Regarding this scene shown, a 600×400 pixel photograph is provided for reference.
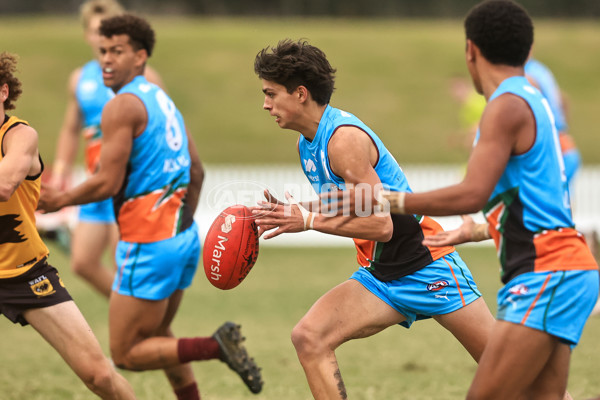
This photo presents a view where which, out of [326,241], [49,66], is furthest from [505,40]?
[49,66]

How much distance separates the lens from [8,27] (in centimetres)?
3644

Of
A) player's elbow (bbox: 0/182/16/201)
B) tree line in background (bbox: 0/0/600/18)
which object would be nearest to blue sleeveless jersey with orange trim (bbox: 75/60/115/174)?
player's elbow (bbox: 0/182/16/201)

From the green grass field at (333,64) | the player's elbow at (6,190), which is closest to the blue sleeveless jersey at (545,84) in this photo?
the player's elbow at (6,190)

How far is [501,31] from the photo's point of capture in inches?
150

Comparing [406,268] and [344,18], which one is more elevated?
[406,268]

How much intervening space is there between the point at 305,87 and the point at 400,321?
137cm

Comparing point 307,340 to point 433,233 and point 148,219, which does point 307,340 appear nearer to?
point 433,233

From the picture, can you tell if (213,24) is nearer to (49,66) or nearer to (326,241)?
(49,66)

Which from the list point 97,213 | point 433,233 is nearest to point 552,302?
point 433,233

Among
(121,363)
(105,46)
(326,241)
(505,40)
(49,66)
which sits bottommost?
(49,66)

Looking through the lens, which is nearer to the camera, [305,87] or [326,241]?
[305,87]

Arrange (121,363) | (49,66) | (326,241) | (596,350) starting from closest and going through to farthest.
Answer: (121,363) < (596,350) < (326,241) < (49,66)

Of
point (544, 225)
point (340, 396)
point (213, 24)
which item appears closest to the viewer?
point (544, 225)

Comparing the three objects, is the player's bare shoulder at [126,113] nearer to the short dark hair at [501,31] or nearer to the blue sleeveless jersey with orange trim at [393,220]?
the blue sleeveless jersey with orange trim at [393,220]
